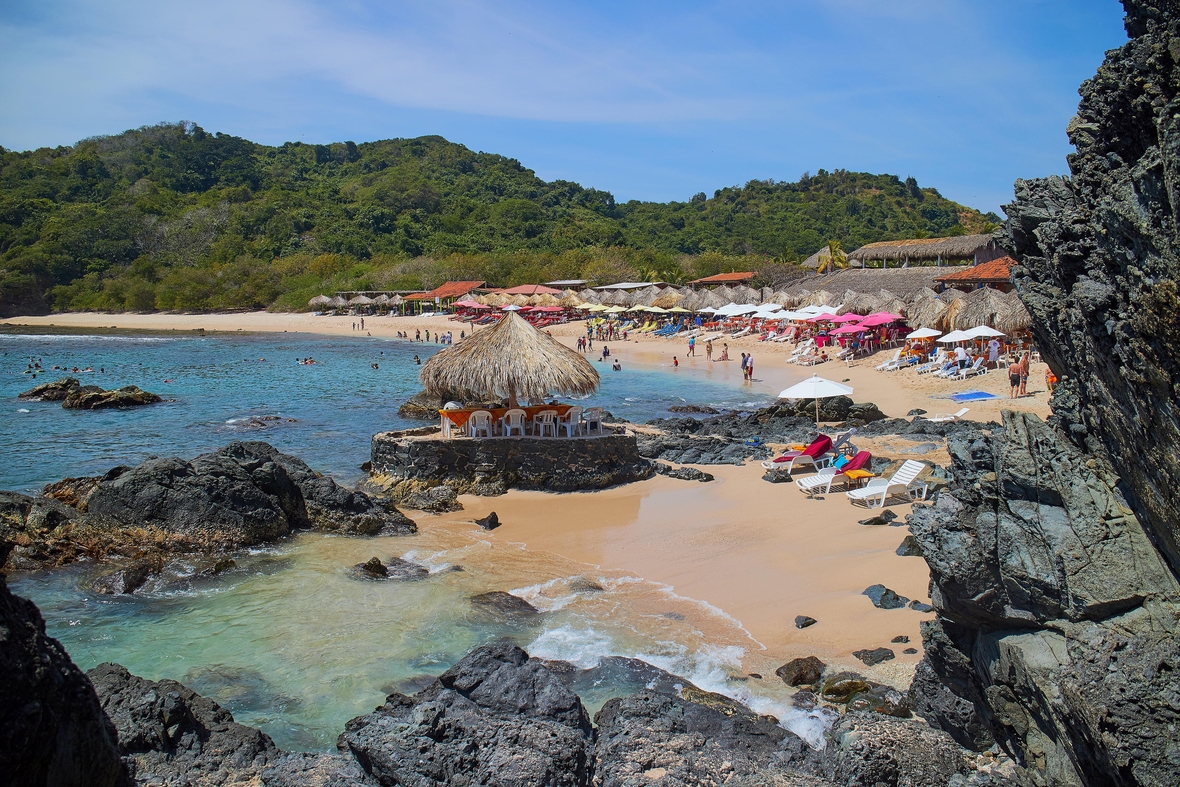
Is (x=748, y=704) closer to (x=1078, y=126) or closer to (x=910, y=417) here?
(x=1078, y=126)

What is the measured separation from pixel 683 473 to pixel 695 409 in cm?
842

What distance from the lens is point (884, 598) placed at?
8078 mm

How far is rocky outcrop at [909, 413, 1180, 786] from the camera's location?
405cm

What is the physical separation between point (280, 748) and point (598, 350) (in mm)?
33315

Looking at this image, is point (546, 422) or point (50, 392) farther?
point (50, 392)

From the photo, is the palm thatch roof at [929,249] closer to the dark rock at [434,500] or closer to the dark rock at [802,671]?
the dark rock at [434,500]

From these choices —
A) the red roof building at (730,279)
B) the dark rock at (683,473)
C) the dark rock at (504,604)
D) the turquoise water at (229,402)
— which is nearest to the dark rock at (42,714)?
the dark rock at (504,604)

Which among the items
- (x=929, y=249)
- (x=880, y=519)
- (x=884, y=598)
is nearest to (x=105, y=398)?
(x=880, y=519)

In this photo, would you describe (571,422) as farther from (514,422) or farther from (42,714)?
(42,714)

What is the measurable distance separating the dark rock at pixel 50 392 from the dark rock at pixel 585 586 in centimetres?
2219

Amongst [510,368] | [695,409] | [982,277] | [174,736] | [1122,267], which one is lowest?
[174,736]

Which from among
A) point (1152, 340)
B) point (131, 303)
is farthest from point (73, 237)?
point (1152, 340)

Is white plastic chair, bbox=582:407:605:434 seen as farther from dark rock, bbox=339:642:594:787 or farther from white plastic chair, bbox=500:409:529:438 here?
dark rock, bbox=339:642:594:787

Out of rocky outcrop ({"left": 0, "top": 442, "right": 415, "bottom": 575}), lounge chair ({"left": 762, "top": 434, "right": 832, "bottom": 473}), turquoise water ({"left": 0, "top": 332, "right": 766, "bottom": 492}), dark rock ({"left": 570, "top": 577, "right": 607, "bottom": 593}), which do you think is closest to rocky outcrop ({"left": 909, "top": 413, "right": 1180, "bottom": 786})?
dark rock ({"left": 570, "top": 577, "right": 607, "bottom": 593})
